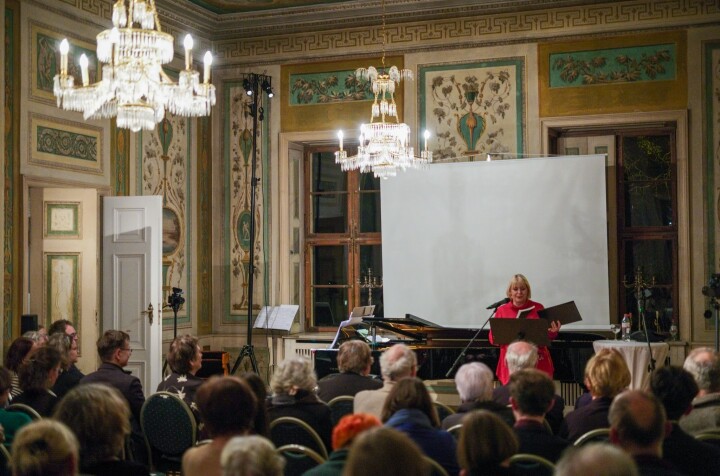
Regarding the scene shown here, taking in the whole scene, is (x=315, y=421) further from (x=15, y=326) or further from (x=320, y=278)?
(x=320, y=278)

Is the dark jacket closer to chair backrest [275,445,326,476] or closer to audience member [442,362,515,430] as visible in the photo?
audience member [442,362,515,430]

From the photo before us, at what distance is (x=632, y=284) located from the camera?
934cm

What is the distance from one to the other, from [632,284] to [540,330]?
3706mm

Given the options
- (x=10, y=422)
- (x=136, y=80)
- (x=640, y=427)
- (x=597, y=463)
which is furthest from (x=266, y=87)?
(x=597, y=463)

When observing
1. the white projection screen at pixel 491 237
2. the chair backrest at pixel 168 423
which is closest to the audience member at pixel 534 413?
the chair backrest at pixel 168 423

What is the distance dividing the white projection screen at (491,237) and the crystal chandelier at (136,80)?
445 centimetres

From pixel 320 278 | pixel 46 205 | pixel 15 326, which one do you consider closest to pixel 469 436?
pixel 15 326

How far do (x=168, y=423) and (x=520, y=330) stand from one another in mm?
2469

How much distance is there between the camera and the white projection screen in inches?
351

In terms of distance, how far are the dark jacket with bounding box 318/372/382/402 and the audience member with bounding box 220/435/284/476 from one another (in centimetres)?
248

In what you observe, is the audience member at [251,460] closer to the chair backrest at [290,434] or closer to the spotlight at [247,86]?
the chair backrest at [290,434]

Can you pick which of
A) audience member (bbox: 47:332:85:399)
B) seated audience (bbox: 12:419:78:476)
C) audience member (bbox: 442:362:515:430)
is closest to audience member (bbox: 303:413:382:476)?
seated audience (bbox: 12:419:78:476)

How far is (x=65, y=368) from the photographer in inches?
210

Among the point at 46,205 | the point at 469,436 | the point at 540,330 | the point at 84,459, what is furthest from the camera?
the point at 46,205
